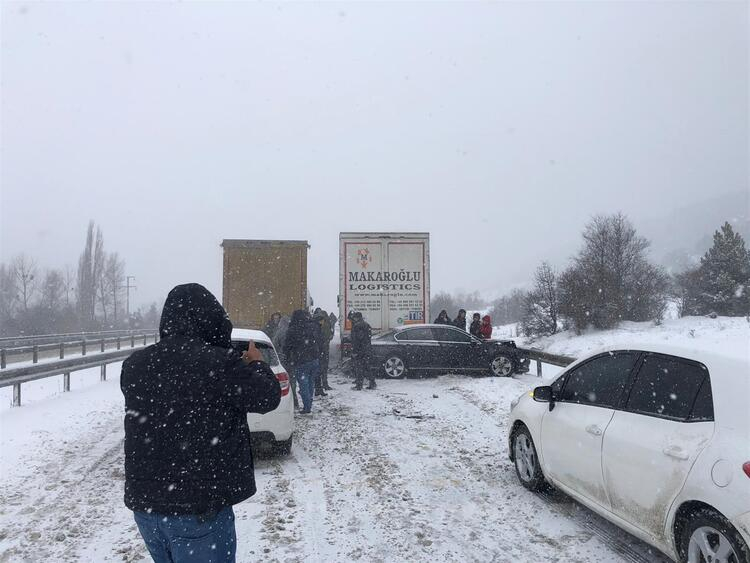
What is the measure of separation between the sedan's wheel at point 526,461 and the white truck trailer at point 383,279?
9276 mm

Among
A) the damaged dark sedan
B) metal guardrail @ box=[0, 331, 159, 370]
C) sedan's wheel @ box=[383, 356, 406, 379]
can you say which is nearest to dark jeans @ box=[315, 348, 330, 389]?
the damaged dark sedan

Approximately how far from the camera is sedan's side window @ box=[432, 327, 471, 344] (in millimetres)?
13719

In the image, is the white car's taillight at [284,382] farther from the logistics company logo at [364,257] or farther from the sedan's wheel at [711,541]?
the logistics company logo at [364,257]

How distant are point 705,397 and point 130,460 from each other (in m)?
3.28

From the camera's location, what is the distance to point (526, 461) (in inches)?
216

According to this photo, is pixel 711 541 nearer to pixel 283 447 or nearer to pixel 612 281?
pixel 283 447

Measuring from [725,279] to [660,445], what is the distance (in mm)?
53948

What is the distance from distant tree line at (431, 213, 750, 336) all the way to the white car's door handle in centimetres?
4029

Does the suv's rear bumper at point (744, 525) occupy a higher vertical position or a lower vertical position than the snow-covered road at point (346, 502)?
higher

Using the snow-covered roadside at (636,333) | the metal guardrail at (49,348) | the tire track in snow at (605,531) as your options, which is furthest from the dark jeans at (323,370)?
the snow-covered roadside at (636,333)

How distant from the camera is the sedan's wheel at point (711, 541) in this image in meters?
2.89

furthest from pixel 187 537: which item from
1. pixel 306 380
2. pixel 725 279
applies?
pixel 725 279

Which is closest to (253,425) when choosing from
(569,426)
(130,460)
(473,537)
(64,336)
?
(473,537)

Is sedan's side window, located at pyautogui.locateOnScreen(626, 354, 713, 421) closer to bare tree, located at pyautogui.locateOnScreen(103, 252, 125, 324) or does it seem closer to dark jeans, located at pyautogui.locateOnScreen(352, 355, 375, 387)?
dark jeans, located at pyautogui.locateOnScreen(352, 355, 375, 387)
